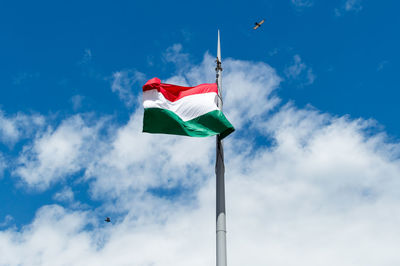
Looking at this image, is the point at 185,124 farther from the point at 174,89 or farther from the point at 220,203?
the point at 220,203

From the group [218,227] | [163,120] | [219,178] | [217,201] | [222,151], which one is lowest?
[218,227]

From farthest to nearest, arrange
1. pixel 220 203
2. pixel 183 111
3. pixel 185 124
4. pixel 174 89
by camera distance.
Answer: pixel 174 89, pixel 183 111, pixel 185 124, pixel 220 203

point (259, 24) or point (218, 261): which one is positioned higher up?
point (259, 24)

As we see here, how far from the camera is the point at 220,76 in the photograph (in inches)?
791

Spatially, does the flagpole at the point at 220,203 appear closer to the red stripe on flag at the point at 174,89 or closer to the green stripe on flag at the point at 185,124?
the green stripe on flag at the point at 185,124

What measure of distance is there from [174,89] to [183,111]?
49.6 inches

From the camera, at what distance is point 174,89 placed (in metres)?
19.7

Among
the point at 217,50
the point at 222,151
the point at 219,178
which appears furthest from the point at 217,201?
the point at 217,50

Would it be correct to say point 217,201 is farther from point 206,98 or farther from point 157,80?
point 157,80

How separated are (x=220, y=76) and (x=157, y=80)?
299 cm

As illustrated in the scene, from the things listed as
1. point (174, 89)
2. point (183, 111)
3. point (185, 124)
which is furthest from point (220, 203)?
point (174, 89)

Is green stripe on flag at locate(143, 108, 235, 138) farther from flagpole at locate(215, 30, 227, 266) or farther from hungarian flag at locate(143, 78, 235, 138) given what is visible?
flagpole at locate(215, 30, 227, 266)

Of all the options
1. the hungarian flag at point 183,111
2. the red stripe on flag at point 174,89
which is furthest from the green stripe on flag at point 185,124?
the red stripe on flag at point 174,89

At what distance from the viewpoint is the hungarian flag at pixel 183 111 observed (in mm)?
A: 18188
